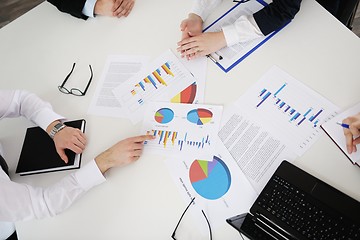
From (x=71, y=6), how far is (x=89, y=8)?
7 centimetres

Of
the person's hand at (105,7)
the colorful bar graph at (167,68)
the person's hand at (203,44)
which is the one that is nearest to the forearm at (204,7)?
the person's hand at (203,44)

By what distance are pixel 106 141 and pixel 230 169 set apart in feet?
1.42

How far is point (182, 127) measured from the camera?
1.08 metres

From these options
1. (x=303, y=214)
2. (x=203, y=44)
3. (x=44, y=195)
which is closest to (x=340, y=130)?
(x=303, y=214)

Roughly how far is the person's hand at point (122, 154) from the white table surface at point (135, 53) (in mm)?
31

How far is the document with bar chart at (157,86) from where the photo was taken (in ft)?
3.77

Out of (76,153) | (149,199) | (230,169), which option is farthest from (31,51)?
(230,169)

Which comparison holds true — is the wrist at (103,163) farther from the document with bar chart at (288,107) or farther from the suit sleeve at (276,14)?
the suit sleeve at (276,14)

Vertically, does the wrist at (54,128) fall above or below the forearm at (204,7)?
below

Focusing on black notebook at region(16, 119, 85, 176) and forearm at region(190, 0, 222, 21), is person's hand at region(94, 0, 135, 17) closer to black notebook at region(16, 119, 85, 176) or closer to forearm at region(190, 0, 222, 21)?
forearm at region(190, 0, 222, 21)

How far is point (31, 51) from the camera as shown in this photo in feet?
4.63

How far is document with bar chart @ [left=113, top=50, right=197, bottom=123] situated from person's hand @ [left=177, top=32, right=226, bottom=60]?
2.3 inches

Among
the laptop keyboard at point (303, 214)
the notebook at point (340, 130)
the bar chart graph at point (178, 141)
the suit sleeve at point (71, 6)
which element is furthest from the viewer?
the suit sleeve at point (71, 6)

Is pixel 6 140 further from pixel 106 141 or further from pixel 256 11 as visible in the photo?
pixel 256 11
